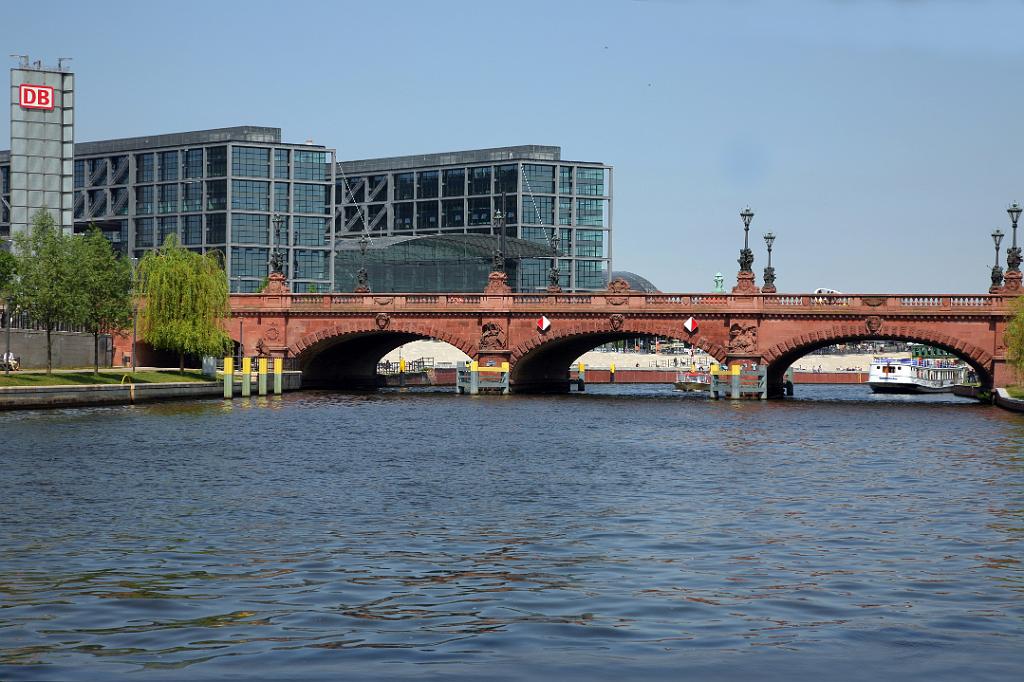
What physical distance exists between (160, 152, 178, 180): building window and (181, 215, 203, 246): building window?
21.4 feet

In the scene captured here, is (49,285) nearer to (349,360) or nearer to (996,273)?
(349,360)

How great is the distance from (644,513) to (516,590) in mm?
10215

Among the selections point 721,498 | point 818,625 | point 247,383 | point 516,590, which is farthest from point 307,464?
point 247,383

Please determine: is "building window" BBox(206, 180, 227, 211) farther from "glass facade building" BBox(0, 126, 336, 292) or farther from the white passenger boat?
the white passenger boat

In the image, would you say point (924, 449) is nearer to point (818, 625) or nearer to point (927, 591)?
point (927, 591)

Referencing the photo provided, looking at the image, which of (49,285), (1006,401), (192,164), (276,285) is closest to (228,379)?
(49,285)

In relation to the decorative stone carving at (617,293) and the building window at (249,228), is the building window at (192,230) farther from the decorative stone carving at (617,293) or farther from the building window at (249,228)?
the decorative stone carving at (617,293)

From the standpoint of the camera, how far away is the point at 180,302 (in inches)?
3561

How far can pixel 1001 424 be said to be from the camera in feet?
218

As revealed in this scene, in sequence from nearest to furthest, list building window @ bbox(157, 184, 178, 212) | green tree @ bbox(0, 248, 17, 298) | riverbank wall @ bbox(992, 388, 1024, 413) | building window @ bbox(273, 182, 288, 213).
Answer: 1. riverbank wall @ bbox(992, 388, 1024, 413)
2. green tree @ bbox(0, 248, 17, 298)
3. building window @ bbox(273, 182, 288, 213)
4. building window @ bbox(157, 184, 178, 212)

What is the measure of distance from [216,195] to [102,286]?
116m

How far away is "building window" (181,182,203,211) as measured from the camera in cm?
19512

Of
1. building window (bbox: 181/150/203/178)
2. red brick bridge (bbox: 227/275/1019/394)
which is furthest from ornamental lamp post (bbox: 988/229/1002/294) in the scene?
building window (bbox: 181/150/203/178)

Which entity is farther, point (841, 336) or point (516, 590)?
point (841, 336)
